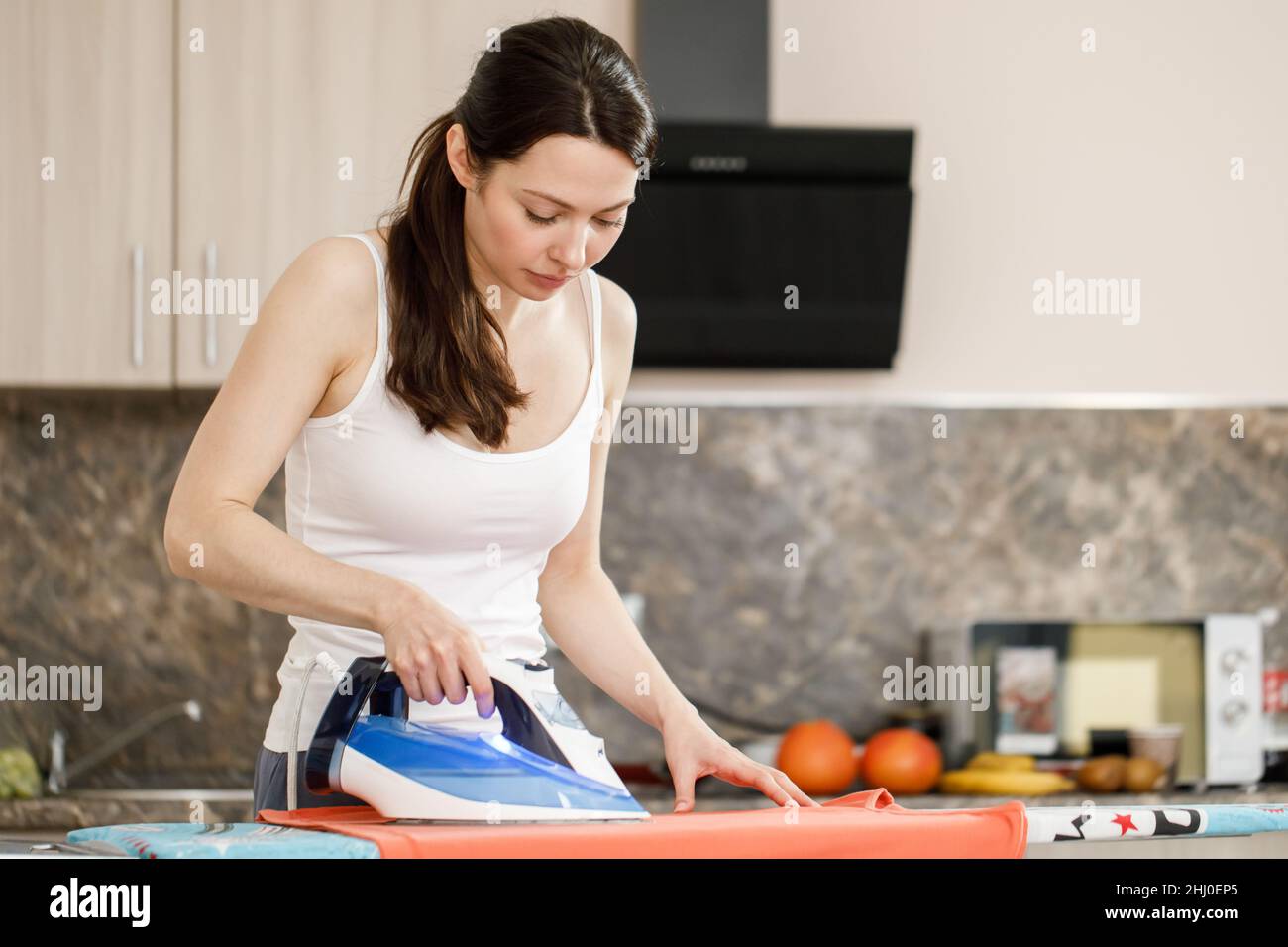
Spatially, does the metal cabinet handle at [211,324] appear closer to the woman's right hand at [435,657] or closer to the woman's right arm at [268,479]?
the woman's right arm at [268,479]

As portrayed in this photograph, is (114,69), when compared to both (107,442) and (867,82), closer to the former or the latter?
(107,442)

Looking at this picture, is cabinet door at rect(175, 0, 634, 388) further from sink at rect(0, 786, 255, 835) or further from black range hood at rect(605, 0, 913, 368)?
sink at rect(0, 786, 255, 835)

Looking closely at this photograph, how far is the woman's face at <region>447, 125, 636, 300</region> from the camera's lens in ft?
3.20

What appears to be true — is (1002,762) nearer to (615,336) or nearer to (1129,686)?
(1129,686)

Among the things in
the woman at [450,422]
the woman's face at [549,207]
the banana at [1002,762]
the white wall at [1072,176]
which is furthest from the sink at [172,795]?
the woman's face at [549,207]

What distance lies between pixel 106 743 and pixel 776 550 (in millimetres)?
1280

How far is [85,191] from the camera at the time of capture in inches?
90.0

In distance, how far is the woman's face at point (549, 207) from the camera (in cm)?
98

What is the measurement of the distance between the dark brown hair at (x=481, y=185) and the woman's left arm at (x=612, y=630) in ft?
0.51

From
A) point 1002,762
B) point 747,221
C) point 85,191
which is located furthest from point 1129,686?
point 85,191

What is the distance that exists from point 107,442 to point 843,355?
135 cm
